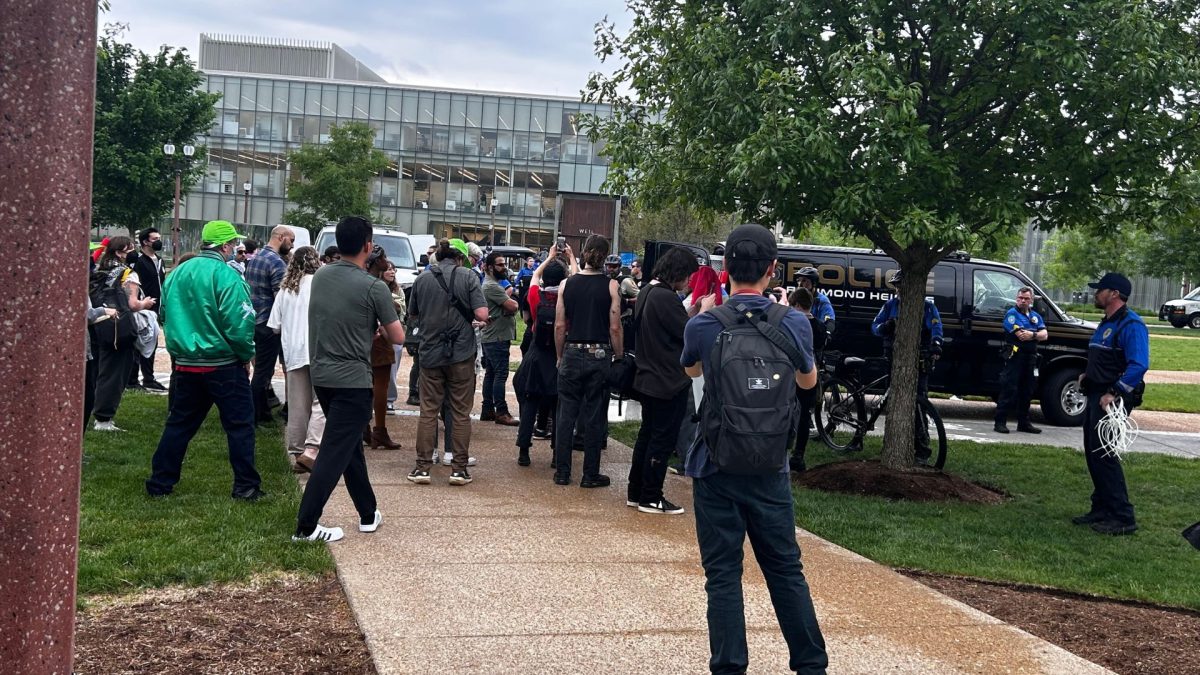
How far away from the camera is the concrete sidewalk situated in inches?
182

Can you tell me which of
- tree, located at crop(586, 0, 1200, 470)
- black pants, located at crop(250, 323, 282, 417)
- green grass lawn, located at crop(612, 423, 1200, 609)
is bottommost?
green grass lawn, located at crop(612, 423, 1200, 609)

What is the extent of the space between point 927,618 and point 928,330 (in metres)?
6.32

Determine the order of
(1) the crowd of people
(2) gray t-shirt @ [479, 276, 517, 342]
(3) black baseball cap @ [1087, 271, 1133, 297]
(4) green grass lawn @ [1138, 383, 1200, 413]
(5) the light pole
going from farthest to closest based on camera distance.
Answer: (5) the light pole → (4) green grass lawn @ [1138, 383, 1200, 413] → (2) gray t-shirt @ [479, 276, 517, 342] → (3) black baseball cap @ [1087, 271, 1133, 297] → (1) the crowd of people

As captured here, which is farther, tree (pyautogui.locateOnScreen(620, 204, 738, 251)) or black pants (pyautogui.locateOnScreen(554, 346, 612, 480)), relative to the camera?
tree (pyautogui.locateOnScreen(620, 204, 738, 251))

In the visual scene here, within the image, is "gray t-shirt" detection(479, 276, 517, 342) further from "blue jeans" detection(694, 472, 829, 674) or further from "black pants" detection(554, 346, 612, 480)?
"blue jeans" detection(694, 472, 829, 674)

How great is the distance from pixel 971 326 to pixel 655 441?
847 centimetres

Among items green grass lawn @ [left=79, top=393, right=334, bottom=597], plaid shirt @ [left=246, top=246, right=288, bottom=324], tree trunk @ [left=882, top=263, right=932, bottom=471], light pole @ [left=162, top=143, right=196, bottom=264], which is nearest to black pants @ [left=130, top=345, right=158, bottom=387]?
plaid shirt @ [left=246, top=246, right=288, bottom=324]

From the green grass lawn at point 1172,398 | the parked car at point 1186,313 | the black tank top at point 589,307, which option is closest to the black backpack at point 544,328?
the black tank top at point 589,307

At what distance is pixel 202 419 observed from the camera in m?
7.40

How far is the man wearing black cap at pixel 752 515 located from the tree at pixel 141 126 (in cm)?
3547

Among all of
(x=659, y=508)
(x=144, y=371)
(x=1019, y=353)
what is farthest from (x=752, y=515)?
(x=144, y=371)

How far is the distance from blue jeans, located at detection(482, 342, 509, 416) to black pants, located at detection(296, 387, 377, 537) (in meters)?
4.70

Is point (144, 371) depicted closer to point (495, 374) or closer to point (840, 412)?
point (495, 374)

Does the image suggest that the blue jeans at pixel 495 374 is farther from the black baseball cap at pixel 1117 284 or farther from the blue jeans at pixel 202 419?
the black baseball cap at pixel 1117 284
